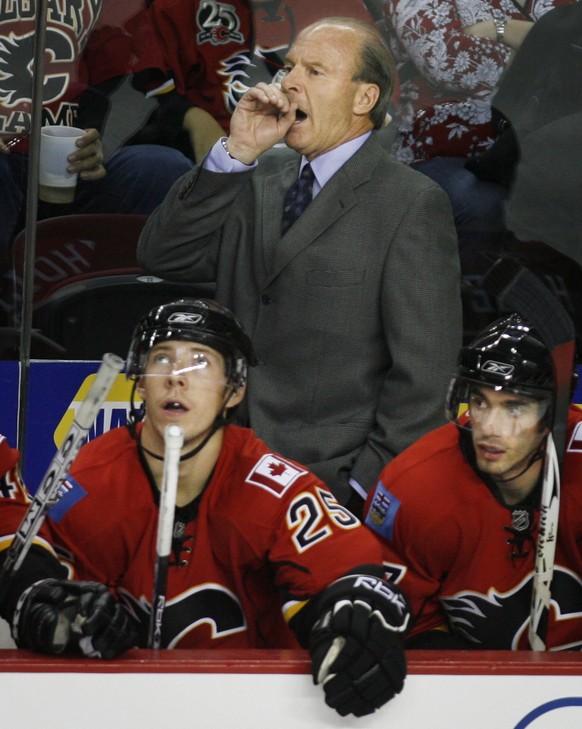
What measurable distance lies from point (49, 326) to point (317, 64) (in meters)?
0.95

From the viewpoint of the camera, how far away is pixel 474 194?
10.7ft

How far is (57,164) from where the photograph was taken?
3223 mm

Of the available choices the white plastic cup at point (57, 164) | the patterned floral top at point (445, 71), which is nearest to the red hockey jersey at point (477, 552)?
the patterned floral top at point (445, 71)

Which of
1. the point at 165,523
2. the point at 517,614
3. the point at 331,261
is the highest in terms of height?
the point at 331,261

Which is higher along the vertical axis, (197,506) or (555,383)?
(555,383)

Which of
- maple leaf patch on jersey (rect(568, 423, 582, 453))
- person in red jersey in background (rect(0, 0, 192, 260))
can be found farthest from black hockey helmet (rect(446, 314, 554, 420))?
person in red jersey in background (rect(0, 0, 192, 260))

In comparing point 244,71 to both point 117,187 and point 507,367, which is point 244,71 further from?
point 507,367

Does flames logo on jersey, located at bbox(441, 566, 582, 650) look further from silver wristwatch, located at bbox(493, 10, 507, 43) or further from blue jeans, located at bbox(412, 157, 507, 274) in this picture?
silver wristwatch, located at bbox(493, 10, 507, 43)

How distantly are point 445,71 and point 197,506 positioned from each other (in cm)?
135

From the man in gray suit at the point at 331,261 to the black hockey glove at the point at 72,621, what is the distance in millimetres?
903

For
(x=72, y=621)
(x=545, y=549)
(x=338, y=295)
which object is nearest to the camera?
(x=72, y=621)

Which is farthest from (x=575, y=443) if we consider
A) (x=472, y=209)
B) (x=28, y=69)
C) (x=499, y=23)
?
(x=28, y=69)

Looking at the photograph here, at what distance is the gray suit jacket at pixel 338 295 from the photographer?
9.66 feet

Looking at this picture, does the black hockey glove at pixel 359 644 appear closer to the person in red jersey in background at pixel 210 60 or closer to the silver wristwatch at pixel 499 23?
the person in red jersey in background at pixel 210 60
